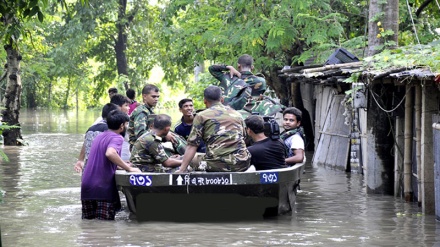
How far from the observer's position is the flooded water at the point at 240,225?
445 inches

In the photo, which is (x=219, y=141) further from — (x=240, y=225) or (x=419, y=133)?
(x=419, y=133)

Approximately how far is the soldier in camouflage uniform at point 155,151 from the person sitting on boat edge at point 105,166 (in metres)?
0.30

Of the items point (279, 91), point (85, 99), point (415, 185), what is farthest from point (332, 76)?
point (85, 99)

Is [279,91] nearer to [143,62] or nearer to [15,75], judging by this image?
[15,75]

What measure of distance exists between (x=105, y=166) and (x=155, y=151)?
2.23 feet

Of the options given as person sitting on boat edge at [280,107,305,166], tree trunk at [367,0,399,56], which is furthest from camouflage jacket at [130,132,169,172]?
tree trunk at [367,0,399,56]

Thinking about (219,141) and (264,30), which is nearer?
(219,141)

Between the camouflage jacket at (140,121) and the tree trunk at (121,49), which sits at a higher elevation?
the tree trunk at (121,49)

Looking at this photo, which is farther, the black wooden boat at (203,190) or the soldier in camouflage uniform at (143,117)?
the soldier in camouflage uniform at (143,117)

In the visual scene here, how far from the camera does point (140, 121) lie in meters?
14.1

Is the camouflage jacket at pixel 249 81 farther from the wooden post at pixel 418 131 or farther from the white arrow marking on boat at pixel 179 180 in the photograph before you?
the white arrow marking on boat at pixel 179 180

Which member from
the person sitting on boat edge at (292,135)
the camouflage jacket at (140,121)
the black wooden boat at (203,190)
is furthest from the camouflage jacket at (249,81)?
the black wooden boat at (203,190)

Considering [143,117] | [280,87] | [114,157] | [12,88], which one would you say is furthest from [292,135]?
[280,87]

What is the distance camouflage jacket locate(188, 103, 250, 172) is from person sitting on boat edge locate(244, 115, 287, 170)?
446 millimetres
